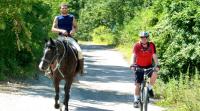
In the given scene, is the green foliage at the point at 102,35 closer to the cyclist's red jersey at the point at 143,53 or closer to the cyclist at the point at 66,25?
the cyclist at the point at 66,25

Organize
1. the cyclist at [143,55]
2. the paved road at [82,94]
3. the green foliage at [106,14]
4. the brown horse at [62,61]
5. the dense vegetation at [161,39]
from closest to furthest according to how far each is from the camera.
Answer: the cyclist at [143,55] < the brown horse at [62,61] < the paved road at [82,94] < the dense vegetation at [161,39] < the green foliage at [106,14]

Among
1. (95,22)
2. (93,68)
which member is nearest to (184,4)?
(93,68)

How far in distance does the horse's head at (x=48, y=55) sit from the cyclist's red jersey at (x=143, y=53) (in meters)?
1.93

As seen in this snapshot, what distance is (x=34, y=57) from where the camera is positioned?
22.4 m

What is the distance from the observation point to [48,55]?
1279cm

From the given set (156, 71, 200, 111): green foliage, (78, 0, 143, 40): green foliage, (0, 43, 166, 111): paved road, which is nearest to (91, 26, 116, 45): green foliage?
(78, 0, 143, 40): green foliage

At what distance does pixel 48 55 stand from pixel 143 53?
2.27 meters

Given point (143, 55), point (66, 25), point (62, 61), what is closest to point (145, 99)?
point (143, 55)

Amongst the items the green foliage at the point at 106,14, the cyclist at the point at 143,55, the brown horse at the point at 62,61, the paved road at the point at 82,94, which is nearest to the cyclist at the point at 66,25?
the brown horse at the point at 62,61

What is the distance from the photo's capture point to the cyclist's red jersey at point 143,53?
42.5ft

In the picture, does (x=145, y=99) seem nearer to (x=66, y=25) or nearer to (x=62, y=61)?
(x=62, y=61)

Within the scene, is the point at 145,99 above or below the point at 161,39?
below

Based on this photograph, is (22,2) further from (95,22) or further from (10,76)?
(95,22)

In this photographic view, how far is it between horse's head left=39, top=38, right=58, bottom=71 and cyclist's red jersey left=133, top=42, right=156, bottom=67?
1.93 meters
